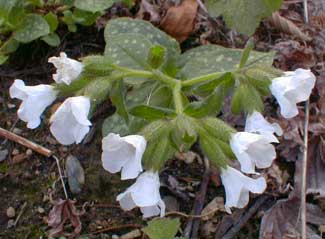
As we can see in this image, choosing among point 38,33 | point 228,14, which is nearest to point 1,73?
point 38,33

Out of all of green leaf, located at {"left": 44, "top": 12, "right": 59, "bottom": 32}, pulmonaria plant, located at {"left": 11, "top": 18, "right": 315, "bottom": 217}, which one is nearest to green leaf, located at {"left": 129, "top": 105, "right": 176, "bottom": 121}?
pulmonaria plant, located at {"left": 11, "top": 18, "right": 315, "bottom": 217}

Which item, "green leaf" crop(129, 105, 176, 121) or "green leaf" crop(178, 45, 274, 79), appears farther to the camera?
"green leaf" crop(178, 45, 274, 79)

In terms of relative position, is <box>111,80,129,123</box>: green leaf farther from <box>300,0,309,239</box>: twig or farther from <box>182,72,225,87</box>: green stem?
<box>300,0,309,239</box>: twig

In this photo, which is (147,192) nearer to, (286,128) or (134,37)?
(134,37)

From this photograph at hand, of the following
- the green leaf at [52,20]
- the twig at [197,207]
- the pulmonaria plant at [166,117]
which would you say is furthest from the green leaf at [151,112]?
the green leaf at [52,20]

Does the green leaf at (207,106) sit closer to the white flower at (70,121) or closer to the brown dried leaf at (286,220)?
the white flower at (70,121)
